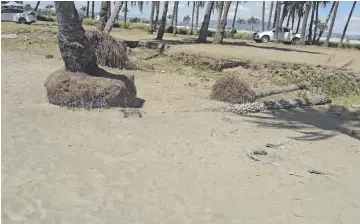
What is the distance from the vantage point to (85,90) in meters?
7.59

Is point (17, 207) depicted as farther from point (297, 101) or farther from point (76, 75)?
point (297, 101)

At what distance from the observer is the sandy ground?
13.8ft

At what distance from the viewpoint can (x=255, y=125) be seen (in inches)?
314

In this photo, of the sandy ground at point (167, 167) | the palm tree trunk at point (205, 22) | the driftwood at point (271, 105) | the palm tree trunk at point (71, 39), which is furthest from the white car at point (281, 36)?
the palm tree trunk at point (71, 39)

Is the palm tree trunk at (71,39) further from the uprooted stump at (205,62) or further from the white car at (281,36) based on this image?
the white car at (281,36)

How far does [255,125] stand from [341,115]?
3.15 m

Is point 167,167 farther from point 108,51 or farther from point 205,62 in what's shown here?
point 205,62

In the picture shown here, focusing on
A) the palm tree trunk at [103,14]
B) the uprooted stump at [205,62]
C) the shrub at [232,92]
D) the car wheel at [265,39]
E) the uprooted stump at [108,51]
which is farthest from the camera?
the car wheel at [265,39]

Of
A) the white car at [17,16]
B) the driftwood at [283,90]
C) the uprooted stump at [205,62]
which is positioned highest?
the white car at [17,16]

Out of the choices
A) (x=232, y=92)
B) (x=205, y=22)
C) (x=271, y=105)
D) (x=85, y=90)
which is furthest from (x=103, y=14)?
(x=85, y=90)

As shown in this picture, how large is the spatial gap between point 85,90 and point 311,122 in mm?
4441

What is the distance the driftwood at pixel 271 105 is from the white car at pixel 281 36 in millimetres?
20610

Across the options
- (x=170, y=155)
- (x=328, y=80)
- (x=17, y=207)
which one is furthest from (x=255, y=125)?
(x=328, y=80)

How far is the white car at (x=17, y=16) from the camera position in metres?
28.9
